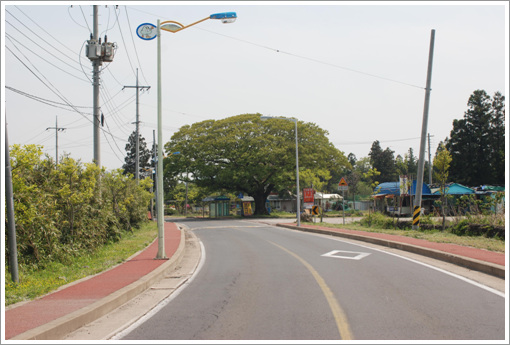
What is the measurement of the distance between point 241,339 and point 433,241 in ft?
40.1

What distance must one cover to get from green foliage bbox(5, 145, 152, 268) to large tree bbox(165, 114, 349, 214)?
31167mm

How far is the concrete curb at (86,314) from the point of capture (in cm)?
587

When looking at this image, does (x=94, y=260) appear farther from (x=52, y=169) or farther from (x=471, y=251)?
(x=471, y=251)

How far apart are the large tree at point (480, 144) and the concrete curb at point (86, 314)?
56423mm

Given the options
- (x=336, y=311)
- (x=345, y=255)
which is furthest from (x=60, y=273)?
(x=345, y=255)

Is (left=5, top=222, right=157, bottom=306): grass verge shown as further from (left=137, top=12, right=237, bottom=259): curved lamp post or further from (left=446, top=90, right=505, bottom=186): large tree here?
(left=446, top=90, right=505, bottom=186): large tree

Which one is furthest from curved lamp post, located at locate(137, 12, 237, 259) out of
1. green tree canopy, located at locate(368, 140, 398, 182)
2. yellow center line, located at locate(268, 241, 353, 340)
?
green tree canopy, located at locate(368, 140, 398, 182)

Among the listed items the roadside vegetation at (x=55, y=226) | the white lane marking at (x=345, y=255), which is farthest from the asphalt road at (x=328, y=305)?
the roadside vegetation at (x=55, y=226)

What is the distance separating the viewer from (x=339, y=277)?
1026cm

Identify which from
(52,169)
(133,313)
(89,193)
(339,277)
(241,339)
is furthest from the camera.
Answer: (89,193)

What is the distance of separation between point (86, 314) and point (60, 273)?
17.7ft

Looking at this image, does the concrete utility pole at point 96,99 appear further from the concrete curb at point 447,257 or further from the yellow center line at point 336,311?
the yellow center line at point 336,311

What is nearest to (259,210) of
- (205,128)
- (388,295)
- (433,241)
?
(205,128)

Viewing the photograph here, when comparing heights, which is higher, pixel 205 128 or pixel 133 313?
pixel 205 128
